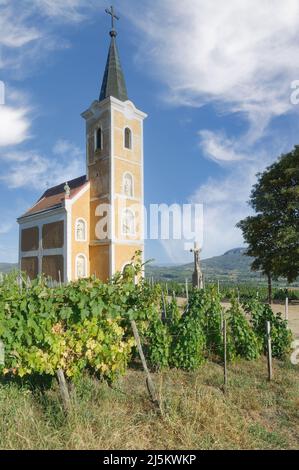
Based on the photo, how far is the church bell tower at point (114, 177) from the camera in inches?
859

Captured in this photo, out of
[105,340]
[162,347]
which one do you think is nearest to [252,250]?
[162,347]

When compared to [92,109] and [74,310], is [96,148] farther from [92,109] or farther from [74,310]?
[74,310]

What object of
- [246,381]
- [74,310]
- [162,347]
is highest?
[74,310]

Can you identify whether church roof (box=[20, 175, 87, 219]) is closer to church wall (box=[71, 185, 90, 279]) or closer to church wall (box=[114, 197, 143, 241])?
church wall (box=[71, 185, 90, 279])

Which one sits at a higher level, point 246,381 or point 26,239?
point 26,239

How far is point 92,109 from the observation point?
24328mm

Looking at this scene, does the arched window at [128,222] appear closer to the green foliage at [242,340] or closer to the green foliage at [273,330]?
the green foliage at [273,330]

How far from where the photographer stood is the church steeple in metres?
24.6

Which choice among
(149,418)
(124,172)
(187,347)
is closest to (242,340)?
(187,347)

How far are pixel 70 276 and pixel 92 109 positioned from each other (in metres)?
13.1

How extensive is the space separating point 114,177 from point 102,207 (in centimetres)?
233

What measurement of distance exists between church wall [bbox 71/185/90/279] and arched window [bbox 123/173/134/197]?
2832 millimetres

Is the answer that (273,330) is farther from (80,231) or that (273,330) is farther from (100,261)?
(80,231)

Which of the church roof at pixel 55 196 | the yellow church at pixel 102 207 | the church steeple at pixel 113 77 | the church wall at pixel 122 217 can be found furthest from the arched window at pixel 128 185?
the church steeple at pixel 113 77
